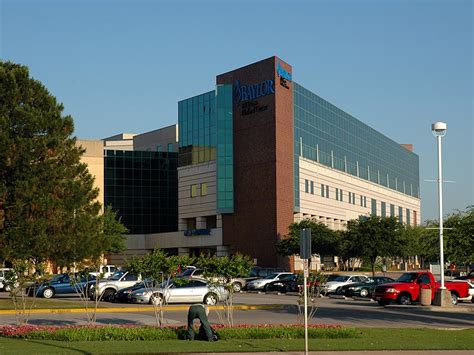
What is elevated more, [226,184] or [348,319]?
[226,184]

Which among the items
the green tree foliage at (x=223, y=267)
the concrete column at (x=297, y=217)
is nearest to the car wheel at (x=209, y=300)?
the green tree foliage at (x=223, y=267)

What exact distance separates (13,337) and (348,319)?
1294cm

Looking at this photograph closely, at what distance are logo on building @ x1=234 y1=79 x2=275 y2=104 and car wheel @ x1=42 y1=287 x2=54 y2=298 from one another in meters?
40.5

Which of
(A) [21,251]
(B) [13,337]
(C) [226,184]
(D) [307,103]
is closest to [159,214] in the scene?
(C) [226,184]

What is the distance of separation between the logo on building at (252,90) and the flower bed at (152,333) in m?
59.2

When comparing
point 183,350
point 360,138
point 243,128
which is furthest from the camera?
point 360,138

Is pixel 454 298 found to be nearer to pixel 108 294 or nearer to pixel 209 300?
pixel 209 300

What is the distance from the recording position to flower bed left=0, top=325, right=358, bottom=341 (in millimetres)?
22000

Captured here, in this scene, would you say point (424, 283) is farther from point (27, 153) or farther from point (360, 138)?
point (360, 138)

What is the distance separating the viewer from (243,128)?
276 ft

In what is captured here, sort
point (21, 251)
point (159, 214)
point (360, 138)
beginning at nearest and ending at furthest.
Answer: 1. point (21, 251)
2. point (159, 214)
3. point (360, 138)

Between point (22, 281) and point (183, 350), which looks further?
point (22, 281)

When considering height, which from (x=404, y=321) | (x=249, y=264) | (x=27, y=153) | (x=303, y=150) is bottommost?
(x=404, y=321)

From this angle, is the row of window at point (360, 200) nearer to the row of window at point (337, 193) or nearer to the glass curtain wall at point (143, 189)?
the row of window at point (337, 193)
